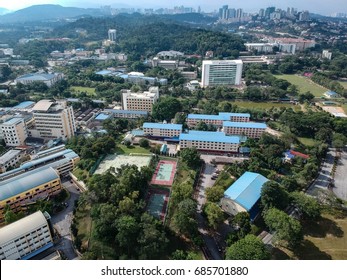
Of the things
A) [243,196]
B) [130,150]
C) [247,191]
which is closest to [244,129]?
[247,191]

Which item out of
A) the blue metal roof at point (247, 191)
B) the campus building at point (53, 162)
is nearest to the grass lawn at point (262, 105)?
the blue metal roof at point (247, 191)

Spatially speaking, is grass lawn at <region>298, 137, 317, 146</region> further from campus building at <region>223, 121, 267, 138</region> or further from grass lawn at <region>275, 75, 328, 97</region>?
grass lawn at <region>275, 75, 328, 97</region>

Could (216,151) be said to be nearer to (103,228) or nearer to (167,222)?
(167,222)

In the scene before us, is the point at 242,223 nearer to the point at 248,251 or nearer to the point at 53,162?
the point at 248,251

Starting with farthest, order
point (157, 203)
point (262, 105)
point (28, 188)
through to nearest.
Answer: point (262, 105), point (157, 203), point (28, 188)

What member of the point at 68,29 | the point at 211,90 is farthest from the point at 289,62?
the point at 68,29

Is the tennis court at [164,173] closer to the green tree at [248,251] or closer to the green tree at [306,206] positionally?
the green tree at [248,251]
